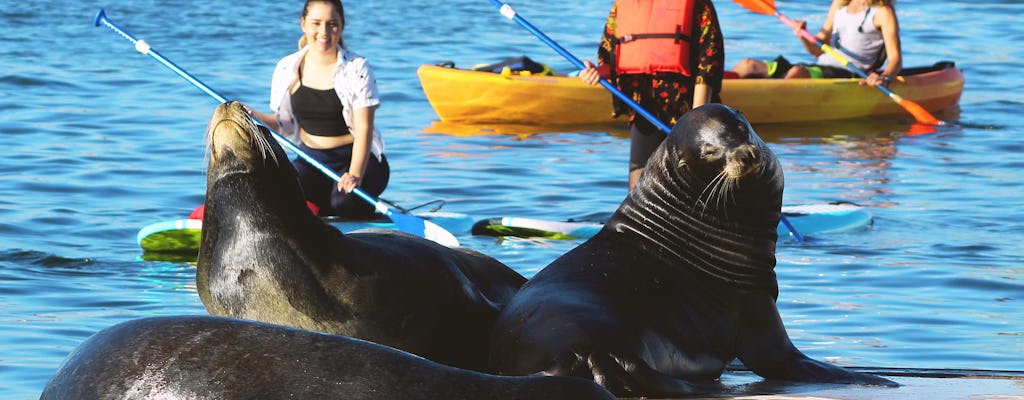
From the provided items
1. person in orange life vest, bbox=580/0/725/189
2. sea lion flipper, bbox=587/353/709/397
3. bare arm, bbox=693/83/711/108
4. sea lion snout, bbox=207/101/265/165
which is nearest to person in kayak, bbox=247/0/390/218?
person in orange life vest, bbox=580/0/725/189

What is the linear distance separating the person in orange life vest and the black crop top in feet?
5.60

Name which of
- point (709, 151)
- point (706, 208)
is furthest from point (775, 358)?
point (709, 151)

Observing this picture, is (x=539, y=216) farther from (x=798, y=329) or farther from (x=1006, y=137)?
(x=1006, y=137)

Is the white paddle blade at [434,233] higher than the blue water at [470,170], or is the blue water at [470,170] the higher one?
the white paddle blade at [434,233]

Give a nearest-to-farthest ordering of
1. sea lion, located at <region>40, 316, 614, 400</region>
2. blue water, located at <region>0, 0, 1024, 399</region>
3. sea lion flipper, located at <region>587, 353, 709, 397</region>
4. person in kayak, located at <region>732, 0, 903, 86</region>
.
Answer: sea lion, located at <region>40, 316, 614, 400</region>, sea lion flipper, located at <region>587, 353, 709, 397</region>, blue water, located at <region>0, 0, 1024, 399</region>, person in kayak, located at <region>732, 0, 903, 86</region>

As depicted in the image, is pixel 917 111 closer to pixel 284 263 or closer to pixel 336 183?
pixel 336 183

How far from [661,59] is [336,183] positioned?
6.28ft

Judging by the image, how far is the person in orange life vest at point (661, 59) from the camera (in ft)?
29.9

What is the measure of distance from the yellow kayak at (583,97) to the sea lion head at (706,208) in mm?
10786

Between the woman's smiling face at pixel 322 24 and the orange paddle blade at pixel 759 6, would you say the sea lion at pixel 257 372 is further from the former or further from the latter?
the orange paddle blade at pixel 759 6

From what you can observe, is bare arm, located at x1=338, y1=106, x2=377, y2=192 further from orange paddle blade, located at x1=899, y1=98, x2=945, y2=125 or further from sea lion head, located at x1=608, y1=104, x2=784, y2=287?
orange paddle blade, located at x1=899, y1=98, x2=945, y2=125

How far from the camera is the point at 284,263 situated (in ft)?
15.8

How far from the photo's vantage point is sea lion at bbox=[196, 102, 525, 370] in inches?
188

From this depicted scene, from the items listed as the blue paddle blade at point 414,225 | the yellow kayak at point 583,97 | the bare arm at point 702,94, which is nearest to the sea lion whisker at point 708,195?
the bare arm at point 702,94
